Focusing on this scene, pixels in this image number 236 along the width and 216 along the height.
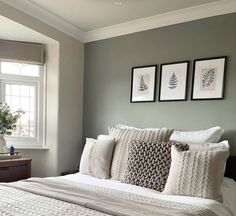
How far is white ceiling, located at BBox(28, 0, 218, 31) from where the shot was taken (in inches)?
104

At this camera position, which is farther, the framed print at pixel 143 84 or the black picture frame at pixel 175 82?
the framed print at pixel 143 84

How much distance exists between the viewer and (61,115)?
3.34m

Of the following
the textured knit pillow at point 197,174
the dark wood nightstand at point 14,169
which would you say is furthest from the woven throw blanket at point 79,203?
the dark wood nightstand at point 14,169

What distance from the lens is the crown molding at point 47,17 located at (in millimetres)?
2646

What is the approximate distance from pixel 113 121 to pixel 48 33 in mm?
1366

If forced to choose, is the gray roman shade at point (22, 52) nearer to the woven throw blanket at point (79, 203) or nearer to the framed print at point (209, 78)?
the woven throw blanket at point (79, 203)

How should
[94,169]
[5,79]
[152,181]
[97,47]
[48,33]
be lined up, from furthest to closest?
[97,47], [5,79], [48,33], [94,169], [152,181]

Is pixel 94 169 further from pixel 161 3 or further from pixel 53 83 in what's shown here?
pixel 161 3

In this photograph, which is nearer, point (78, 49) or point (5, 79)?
point (5, 79)

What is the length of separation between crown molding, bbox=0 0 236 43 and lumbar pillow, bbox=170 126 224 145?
4.01 ft

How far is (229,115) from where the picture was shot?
8.43 feet

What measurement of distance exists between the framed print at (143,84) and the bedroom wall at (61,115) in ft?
2.85

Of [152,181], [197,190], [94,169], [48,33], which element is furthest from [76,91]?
[197,190]

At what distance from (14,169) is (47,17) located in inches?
69.7
